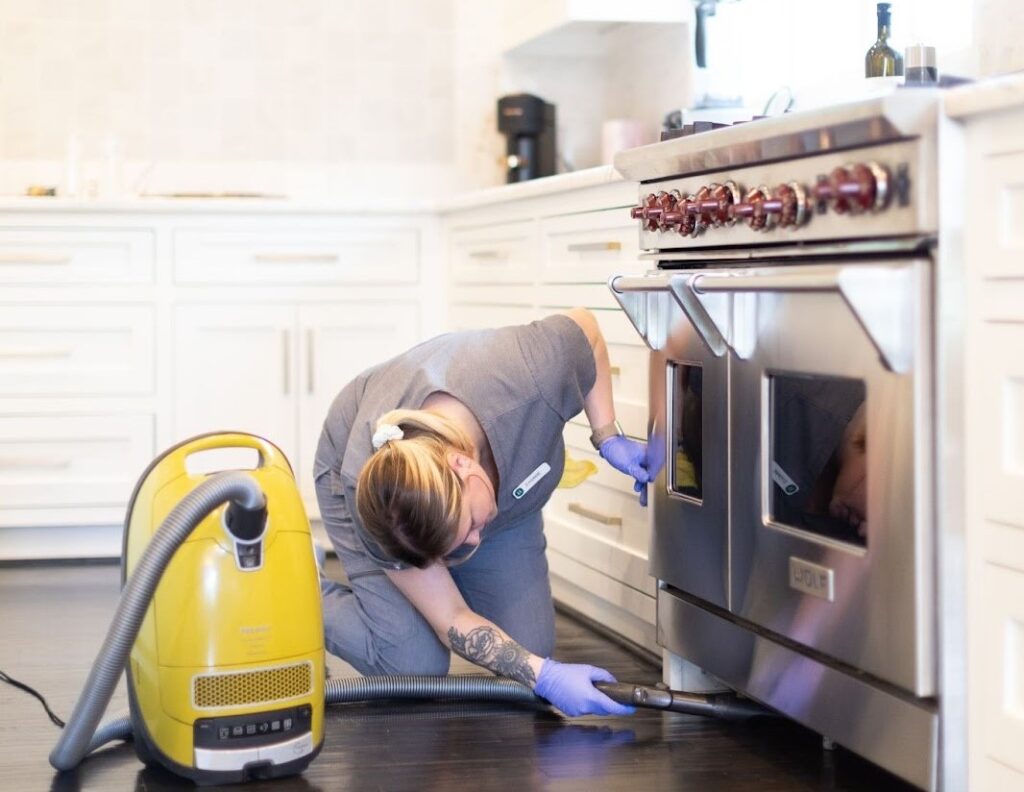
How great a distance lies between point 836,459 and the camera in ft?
5.95

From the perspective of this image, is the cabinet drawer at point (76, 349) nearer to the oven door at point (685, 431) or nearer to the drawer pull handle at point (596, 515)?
the drawer pull handle at point (596, 515)

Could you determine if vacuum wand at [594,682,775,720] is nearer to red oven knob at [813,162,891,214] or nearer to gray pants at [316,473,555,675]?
gray pants at [316,473,555,675]

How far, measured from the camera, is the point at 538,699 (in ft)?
7.69

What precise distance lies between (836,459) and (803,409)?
10cm

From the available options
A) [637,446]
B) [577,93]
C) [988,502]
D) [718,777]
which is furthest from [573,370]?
[577,93]

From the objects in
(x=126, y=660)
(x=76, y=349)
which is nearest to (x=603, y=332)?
(x=126, y=660)

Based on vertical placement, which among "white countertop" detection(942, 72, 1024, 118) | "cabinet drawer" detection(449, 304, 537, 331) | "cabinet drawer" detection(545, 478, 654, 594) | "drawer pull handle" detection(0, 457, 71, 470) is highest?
"white countertop" detection(942, 72, 1024, 118)

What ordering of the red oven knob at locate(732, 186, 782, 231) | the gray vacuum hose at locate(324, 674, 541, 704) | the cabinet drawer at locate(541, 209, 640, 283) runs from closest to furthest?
1. the red oven knob at locate(732, 186, 782, 231)
2. the gray vacuum hose at locate(324, 674, 541, 704)
3. the cabinet drawer at locate(541, 209, 640, 283)

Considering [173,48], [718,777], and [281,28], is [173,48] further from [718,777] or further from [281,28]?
[718,777]

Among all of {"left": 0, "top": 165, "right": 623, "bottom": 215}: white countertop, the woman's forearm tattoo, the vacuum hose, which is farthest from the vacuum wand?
{"left": 0, "top": 165, "right": 623, "bottom": 215}: white countertop

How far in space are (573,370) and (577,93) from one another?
219 centimetres

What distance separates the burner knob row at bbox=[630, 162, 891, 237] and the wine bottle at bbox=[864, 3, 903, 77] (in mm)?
547

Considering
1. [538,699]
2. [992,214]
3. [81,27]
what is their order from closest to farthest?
[992,214] → [538,699] → [81,27]

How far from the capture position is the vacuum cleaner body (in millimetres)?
1894
